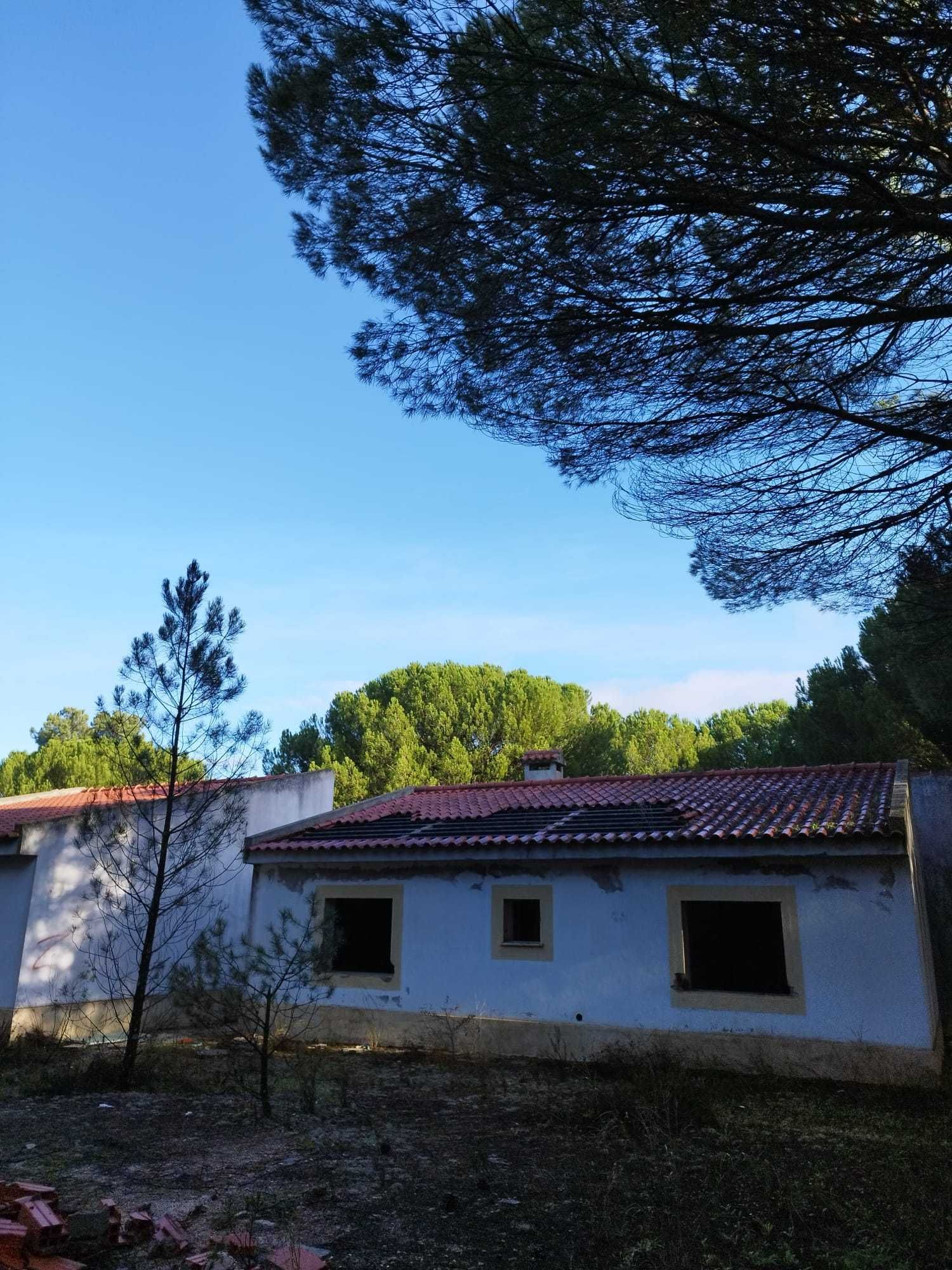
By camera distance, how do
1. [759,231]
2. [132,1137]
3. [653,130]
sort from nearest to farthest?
[653,130] < [759,231] < [132,1137]

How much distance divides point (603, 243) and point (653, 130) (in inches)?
33.4

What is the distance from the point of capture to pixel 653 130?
5.52 metres

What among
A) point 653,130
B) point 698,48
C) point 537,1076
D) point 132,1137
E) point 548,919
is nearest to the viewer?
point 698,48

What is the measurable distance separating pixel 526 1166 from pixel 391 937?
6946 mm

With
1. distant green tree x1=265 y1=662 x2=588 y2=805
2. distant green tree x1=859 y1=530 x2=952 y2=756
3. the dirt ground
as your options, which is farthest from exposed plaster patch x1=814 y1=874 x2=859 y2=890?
distant green tree x1=265 y1=662 x2=588 y2=805

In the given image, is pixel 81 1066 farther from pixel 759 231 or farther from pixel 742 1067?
pixel 759 231

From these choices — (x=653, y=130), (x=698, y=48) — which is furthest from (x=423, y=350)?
(x=698, y=48)

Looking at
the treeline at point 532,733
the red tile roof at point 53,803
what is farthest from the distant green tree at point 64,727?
the red tile roof at point 53,803

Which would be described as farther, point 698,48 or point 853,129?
point 853,129

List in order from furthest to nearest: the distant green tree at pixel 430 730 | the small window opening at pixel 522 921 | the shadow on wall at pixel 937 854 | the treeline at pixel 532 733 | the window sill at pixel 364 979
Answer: the distant green tree at pixel 430 730 < the treeline at pixel 532 733 < the shadow on wall at pixel 937 854 < the window sill at pixel 364 979 < the small window opening at pixel 522 921

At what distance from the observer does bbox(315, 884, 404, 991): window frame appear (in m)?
12.3

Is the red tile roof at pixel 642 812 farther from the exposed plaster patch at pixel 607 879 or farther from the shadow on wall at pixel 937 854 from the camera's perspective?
the shadow on wall at pixel 937 854

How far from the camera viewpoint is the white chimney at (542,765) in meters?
18.5

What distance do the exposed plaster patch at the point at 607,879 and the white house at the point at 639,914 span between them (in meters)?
0.02
